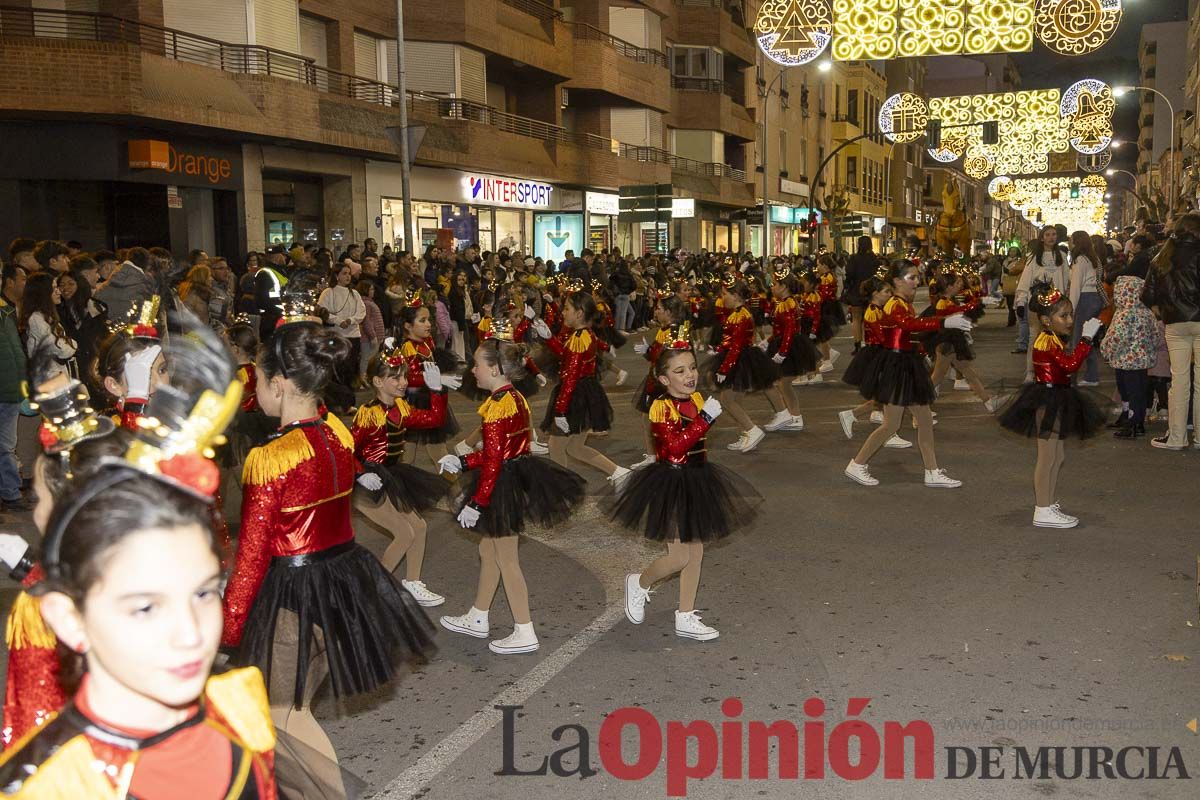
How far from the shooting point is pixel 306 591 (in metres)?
3.81

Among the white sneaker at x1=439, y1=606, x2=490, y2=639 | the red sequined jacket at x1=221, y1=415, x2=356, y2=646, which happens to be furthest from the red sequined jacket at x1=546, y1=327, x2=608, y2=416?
the red sequined jacket at x1=221, y1=415, x2=356, y2=646

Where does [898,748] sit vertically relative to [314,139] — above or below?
below

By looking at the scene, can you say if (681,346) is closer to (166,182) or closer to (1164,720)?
(1164,720)

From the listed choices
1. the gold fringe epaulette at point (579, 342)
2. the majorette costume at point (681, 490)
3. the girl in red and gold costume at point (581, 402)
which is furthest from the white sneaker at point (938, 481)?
the majorette costume at point (681, 490)

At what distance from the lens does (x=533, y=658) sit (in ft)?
18.9

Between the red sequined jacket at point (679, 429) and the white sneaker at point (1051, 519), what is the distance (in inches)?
132

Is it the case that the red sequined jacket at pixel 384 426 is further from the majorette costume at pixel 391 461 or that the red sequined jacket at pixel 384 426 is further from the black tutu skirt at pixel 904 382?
the black tutu skirt at pixel 904 382

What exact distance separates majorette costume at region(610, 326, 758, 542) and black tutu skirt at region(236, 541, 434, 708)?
2211 mm

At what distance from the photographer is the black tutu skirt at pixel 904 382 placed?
9.69m

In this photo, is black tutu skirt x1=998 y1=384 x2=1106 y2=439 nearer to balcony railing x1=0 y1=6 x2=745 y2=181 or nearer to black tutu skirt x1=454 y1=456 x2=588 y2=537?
black tutu skirt x1=454 y1=456 x2=588 y2=537

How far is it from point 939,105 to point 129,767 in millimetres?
33226

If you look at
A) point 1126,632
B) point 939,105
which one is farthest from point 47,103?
point 939,105

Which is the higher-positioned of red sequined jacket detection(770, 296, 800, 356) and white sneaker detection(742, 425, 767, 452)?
red sequined jacket detection(770, 296, 800, 356)

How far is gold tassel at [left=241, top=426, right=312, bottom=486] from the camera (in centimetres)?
377
